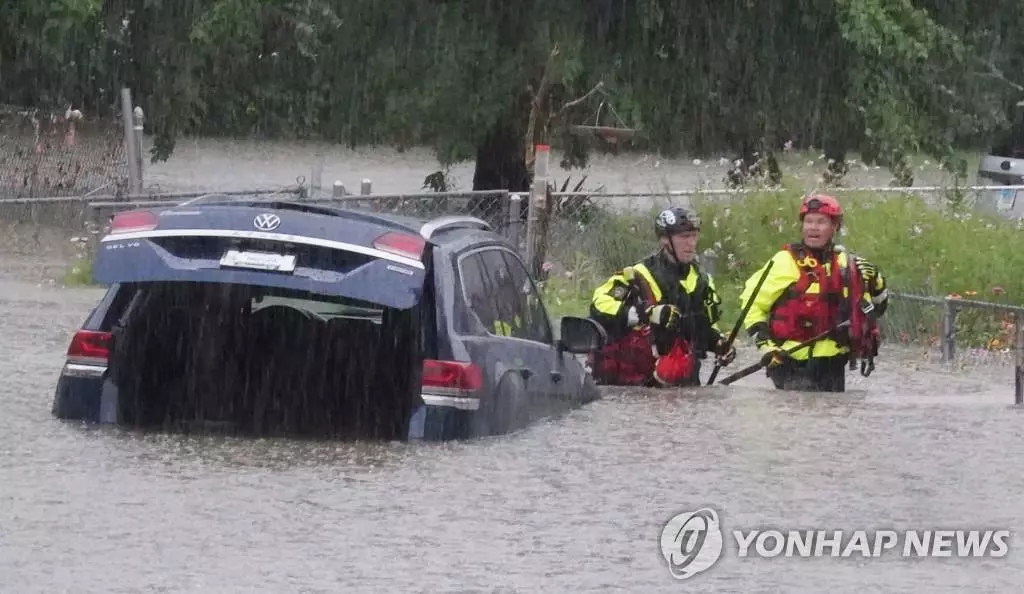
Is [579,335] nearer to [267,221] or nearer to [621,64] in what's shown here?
[267,221]

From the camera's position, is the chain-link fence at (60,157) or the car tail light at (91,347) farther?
the chain-link fence at (60,157)

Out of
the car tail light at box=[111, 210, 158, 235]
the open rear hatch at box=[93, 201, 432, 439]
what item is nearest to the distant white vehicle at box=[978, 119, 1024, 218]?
the open rear hatch at box=[93, 201, 432, 439]

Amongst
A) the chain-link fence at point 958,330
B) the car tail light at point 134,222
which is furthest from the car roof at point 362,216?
the chain-link fence at point 958,330

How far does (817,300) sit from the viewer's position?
37.6 ft

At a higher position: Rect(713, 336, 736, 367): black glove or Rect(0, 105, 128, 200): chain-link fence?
Rect(0, 105, 128, 200): chain-link fence

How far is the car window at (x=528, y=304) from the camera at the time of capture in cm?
963

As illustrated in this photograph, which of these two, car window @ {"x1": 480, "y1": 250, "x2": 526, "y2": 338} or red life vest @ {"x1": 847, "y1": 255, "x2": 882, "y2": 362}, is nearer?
car window @ {"x1": 480, "y1": 250, "x2": 526, "y2": 338}

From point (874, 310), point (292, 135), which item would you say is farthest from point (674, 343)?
point (292, 135)

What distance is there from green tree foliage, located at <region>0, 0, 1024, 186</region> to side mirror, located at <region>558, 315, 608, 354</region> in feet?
38.5

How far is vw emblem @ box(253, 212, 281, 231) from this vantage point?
27.2ft

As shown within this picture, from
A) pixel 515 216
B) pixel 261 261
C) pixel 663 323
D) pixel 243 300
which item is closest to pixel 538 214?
pixel 515 216

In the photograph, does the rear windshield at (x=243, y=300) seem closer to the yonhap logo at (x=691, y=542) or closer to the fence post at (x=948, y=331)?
the yonhap logo at (x=691, y=542)

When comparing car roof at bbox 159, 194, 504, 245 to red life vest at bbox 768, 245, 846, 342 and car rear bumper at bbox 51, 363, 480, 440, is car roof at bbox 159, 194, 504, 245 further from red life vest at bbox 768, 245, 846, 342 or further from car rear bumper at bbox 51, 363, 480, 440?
red life vest at bbox 768, 245, 846, 342

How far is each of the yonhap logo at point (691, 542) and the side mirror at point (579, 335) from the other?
6.33ft
